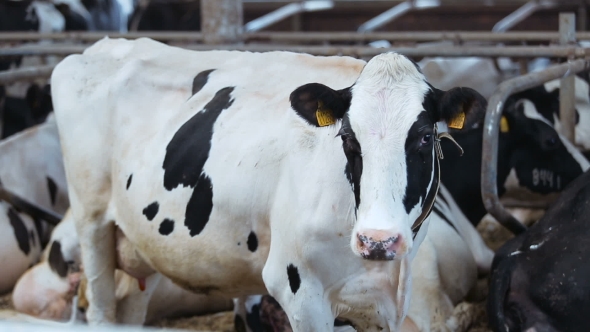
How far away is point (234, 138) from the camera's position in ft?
10.4

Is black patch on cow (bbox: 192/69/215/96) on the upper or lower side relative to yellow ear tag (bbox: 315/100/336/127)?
lower

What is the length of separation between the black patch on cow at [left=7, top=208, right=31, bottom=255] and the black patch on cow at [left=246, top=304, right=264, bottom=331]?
167 centimetres

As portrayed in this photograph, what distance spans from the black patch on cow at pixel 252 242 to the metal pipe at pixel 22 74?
215cm

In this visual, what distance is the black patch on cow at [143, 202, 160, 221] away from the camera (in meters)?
3.38

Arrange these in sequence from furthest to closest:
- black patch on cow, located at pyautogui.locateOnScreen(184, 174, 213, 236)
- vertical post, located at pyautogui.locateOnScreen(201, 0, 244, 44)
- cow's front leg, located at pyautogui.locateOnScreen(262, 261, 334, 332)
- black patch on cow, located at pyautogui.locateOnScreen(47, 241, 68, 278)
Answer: vertical post, located at pyautogui.locateOnScreen(201, 0, 244, 44), black patch on cow, located at pyautogui.locateOnScreen(47, 241, 68, 278), black patch on cow, located at pyautogui.locateOnScreen(184, 174, 213, 236), cow's front leg, located at pyautogui.locateOnScreen(262, 261, 334, 332)

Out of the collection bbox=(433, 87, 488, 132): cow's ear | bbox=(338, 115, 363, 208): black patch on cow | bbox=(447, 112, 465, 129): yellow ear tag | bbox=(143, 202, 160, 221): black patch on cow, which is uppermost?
bbox=(433, 87, 488, 132): cow's ear

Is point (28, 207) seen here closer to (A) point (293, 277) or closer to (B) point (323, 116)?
(A) point (293, 277)

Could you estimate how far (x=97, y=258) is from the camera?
389cm

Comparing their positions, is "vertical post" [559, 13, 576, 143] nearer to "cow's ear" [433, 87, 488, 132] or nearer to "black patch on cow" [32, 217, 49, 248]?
"cow's ear" [433, 87, 488, 132]

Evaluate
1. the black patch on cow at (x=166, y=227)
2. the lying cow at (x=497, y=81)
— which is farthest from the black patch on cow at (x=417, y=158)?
the lying cow at (x=497, y=81)

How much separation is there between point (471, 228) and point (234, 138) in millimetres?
2036

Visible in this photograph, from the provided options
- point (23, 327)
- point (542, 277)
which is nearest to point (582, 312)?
point (542, 277)

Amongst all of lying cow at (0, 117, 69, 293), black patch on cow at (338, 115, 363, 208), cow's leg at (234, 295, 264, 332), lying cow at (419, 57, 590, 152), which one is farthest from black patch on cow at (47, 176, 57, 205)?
black patch on cow at (338, 115, 363, 208)

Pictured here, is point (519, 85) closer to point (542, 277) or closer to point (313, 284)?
point (542, 277)
